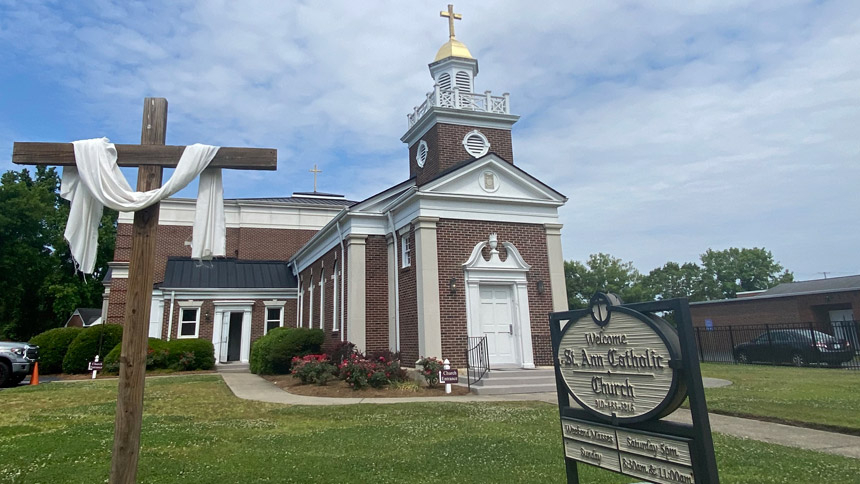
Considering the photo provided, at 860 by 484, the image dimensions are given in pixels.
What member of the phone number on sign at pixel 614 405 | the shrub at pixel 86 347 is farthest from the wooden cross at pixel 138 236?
the shrub at pixel 86 347

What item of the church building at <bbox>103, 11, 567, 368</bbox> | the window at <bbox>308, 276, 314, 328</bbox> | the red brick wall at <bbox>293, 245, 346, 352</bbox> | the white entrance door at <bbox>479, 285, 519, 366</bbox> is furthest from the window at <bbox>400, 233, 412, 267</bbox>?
the window at <bbox>308, 276, 314, 328</bbox>

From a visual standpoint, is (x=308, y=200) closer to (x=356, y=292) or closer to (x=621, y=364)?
(x=356, y=292)

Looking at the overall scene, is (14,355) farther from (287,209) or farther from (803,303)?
(803,303)

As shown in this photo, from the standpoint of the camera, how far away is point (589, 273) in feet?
208

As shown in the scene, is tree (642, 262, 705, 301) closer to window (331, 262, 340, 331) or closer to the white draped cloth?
window (331, 262, 340, 331)

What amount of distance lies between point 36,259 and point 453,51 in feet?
108

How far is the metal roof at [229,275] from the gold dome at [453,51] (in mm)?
14395

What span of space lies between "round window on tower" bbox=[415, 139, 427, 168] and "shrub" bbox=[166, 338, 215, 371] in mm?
12379

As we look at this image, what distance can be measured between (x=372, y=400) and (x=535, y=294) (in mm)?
6573

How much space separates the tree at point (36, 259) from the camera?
33.8 m

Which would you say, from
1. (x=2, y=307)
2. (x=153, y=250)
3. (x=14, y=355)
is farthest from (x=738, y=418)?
(x=2, y=307)

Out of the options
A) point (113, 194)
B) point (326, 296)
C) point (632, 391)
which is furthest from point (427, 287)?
point (632, 391)

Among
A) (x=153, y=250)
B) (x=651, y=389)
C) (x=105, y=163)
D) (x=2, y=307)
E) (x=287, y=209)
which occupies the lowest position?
(x=651, y=389)

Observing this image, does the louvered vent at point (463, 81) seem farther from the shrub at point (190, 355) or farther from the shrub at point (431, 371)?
the shrub at point (190, 355)
